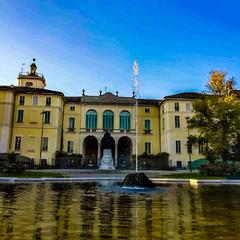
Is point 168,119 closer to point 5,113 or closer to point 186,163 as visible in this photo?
point 186,163

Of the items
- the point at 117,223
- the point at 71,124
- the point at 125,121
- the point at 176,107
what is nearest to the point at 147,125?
the point at 125,121

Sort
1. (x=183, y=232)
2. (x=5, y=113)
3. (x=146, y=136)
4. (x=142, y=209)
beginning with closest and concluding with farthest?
(x=183, y=232), (x=142, y=209), (x=5, y=113), (x=146, y=136)

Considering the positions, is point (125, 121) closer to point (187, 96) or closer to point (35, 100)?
point (187, 96)

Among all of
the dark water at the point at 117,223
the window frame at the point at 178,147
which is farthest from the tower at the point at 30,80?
the dark water at the point at 117,223

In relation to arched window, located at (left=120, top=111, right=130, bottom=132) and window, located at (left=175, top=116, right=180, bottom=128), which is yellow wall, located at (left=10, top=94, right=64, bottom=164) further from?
window, located at (left=175, top=116, right=180, bottom=128)

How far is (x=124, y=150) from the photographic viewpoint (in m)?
59.9

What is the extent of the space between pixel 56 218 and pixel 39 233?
5.67ft

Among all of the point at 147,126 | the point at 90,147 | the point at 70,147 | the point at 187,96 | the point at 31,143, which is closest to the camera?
the point at 31,143

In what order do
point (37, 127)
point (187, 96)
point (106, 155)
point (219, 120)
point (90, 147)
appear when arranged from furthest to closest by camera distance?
point (90, 147) < point (187, 96) < point (37, 127) < point (106, 155) < point (219, 120)

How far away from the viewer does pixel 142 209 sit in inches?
364

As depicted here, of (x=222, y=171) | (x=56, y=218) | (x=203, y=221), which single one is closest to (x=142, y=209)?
(x=203, y=221)

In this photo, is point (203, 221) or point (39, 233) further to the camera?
point (203, 221)

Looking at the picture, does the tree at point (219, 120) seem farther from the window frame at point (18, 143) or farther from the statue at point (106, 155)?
the window frame at point (18, 143)

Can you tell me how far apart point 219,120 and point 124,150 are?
28.1m
